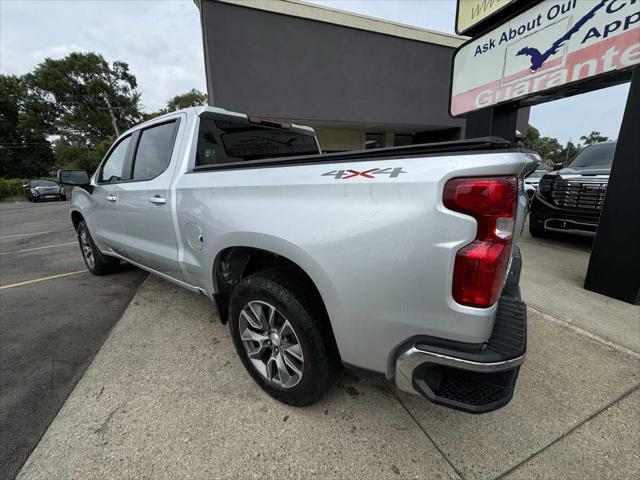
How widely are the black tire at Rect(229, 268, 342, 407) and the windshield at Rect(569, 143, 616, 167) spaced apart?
6286mm

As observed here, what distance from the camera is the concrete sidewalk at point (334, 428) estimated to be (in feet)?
4.79

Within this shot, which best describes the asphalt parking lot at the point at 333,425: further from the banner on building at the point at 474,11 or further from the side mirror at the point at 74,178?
the banner on building at the point at 474,11

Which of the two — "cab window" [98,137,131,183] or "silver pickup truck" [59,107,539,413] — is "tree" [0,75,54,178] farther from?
"silver pickup truck" [59,107,539,413]

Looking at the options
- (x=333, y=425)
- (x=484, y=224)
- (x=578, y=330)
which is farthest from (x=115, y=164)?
(x=578, y=330)

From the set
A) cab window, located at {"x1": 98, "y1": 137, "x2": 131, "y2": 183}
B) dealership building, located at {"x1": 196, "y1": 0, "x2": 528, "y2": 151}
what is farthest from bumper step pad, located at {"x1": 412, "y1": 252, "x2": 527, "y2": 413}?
dealership building, located at {"x1": 196, "y1": 0, "x2": 528, "y2": 151}

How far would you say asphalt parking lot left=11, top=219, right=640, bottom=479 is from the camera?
4.80 ft

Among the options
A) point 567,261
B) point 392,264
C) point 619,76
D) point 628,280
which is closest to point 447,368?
point 392,264

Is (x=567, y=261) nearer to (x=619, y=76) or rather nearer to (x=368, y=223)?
(x=619, y=76)

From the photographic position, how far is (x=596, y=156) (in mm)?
5457

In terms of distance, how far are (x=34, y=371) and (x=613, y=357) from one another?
4.40m

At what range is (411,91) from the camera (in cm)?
1195

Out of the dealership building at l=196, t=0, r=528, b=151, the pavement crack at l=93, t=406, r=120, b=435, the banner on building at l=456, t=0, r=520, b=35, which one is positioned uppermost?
the dealership building at l=196, t=0, r=528, b=151

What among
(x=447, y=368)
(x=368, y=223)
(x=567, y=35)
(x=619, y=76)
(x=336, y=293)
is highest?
(x=567, y=35)

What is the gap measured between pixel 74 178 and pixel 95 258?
1.11 metres
